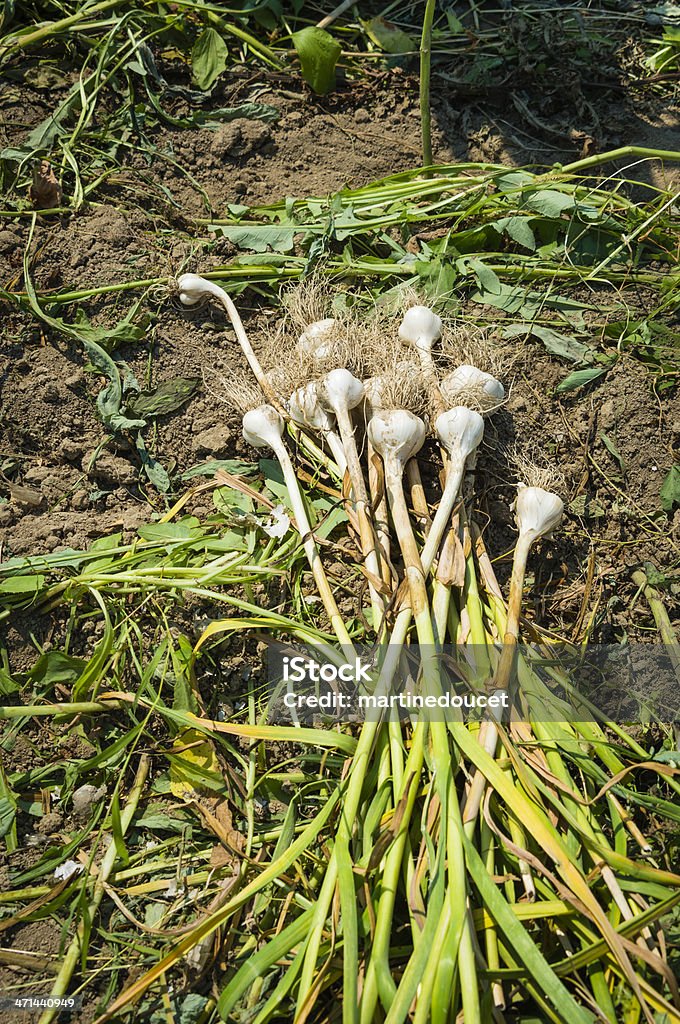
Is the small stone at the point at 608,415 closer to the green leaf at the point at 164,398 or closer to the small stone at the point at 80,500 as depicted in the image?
the green leaf at the point at 164,398

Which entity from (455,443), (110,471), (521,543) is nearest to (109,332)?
(110,471)

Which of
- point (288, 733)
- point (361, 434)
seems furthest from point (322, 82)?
point (288, 733)

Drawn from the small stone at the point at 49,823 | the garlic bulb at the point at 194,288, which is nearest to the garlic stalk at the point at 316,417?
the garlic bulb at the point at 194,288

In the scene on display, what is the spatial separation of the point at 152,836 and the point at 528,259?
1728mm

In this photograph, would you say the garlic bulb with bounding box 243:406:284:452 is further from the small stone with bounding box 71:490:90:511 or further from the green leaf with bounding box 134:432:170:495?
the small stone with bounding box 71:490:90:511

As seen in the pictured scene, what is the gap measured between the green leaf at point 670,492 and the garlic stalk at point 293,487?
838 millimetres

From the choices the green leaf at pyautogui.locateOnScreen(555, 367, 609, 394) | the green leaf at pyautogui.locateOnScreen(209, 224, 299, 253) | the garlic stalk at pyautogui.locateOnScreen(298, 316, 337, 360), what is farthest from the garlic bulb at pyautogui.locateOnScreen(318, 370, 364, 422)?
the green leaf at pyautogui.locateOnScreen(209, 224, 299, 253)

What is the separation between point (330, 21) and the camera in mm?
2775

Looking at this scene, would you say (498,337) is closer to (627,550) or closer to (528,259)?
(528,259)

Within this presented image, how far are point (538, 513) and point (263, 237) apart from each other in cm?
118

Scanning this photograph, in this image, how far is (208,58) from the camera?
2.60 meters

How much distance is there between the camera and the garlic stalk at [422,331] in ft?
6.00

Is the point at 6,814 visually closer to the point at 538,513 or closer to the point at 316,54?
the point at 538,513

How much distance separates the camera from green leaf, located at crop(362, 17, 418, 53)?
2.74 m
